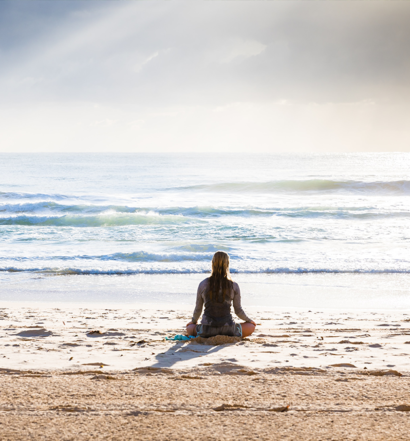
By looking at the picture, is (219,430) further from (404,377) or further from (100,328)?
(100,328)

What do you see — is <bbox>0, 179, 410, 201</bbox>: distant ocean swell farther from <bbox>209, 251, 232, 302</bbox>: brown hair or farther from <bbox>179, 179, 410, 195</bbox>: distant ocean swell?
<bbox>209, 251, 232, 302</bbox>: brown hair

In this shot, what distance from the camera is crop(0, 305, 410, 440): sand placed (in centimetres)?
275

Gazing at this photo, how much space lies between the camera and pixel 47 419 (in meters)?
2.84

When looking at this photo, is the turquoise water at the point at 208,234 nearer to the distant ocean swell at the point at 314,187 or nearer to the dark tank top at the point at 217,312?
the distant ocean swell at the point at 314,187

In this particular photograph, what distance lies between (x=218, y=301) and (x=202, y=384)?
161cm

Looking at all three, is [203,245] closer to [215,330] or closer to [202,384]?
[215,330]

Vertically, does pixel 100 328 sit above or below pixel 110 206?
below

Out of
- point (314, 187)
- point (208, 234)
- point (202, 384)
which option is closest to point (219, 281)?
point (202, 384)

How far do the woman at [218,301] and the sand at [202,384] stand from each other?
0.18m

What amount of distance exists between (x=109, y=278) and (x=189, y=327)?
18.4ft

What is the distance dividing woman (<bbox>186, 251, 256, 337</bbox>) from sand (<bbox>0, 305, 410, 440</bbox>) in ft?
0.60

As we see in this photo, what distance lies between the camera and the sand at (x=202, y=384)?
275 cm

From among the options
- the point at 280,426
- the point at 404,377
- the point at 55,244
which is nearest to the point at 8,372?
the point at 280,426

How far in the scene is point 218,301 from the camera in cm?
509
